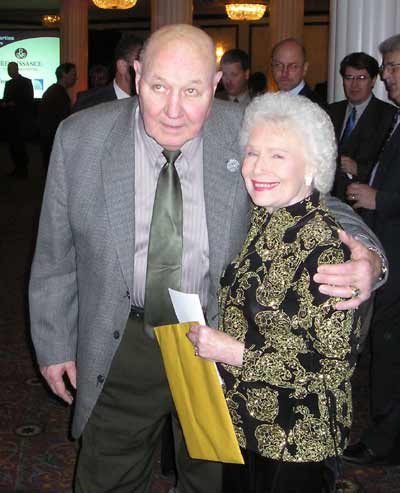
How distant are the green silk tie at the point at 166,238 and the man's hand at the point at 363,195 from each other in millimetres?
1545

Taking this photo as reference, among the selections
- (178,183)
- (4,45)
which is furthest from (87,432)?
(4,45)

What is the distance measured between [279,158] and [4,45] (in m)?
22.9

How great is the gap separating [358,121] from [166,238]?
8.15ft

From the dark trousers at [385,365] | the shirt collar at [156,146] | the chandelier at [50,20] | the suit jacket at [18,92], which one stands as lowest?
the dark trousers at [385,365]

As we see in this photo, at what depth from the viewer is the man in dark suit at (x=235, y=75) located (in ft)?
22.3

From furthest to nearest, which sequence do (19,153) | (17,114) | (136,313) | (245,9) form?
(245,9), (17,114), (19,153), (136,313)

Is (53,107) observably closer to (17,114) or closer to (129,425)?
(17,114)

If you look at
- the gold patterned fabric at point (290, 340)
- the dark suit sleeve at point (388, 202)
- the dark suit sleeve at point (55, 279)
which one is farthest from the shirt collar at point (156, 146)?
the dark suit sleeve at point (388, 202)

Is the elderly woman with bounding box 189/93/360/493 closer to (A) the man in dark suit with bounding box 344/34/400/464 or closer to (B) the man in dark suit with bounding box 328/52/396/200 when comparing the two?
(A) the man in dark suit with bounding box 344/34/400/464

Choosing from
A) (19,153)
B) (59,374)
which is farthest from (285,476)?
(19,153)

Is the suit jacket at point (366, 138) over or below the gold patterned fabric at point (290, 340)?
over

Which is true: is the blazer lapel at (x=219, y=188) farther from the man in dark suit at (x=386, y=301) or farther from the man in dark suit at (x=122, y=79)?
the man in dark suit at (x=122, y=79)

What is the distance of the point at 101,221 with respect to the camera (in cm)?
197

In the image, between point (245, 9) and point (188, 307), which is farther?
point (245, 9)
